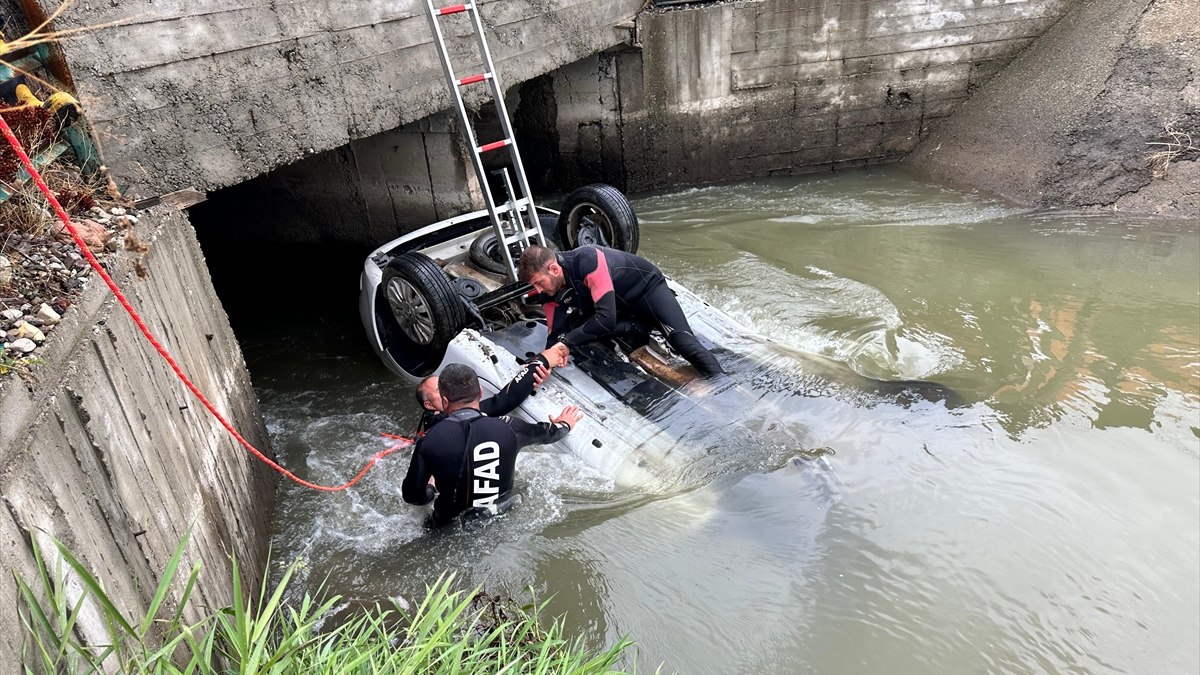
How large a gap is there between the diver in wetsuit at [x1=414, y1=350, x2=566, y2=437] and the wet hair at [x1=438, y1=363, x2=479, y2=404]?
45 centimetres

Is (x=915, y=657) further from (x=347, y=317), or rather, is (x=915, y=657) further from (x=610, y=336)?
(x=347, y=317)

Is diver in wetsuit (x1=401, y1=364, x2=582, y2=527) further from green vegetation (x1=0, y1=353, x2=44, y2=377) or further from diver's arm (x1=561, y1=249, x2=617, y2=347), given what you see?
green vegetation (x1=0, y1=353, x2=44, y2=377)

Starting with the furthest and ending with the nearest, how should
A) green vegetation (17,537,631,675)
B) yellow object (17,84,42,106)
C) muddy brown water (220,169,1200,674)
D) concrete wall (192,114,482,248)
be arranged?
1. concrete wall (192,114,482,248)
2. yellow object (17,84,42,106)
3. muddy brown water (220,169,1200,674)
4. green vegetation (17,537,631,675)

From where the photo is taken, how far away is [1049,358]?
5.69m

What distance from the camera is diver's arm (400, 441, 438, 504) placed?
12.6 feet

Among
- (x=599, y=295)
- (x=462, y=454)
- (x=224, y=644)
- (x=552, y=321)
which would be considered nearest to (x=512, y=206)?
(x=552, y=321)

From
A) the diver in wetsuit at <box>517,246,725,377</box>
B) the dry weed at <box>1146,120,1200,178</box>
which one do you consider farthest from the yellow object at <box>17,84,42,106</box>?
the dry weed at <box>1146,120,1200,178</box>

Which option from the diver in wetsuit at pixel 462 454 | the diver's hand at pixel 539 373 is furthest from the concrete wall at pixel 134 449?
the diver's hand at pixel 539 373

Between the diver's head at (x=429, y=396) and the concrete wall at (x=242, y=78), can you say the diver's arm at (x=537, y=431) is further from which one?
the concrete wall at (x=242, y=78)

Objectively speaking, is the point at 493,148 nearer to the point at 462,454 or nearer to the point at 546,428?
the point at 546,428

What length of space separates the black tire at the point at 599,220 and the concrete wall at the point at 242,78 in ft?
5.19

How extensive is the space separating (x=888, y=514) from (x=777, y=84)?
23.6ft

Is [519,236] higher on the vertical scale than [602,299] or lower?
higher

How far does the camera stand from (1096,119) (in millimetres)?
9031
